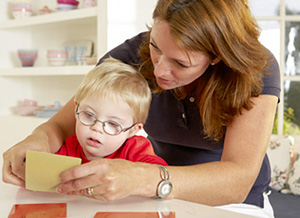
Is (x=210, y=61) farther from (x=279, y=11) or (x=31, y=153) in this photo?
(x=279, y=11)

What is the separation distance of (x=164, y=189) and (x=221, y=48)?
0.48 meters

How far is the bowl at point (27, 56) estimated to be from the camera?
3.77 meters

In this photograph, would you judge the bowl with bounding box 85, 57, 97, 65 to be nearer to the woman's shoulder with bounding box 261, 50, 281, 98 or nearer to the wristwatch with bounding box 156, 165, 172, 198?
the woman's shoulder with bounding box 261, 50, 281, 98

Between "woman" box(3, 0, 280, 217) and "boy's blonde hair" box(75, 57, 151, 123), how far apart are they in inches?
3.4

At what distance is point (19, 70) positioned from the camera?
147 inches

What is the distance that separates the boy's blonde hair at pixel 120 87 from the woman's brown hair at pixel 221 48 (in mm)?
215

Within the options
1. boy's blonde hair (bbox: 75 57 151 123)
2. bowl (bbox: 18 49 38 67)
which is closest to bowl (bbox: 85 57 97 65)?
bowl (bbox: 18 49 38 67)

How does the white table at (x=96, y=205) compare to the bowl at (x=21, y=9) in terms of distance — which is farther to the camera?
the bowl at (x=21, y=9)

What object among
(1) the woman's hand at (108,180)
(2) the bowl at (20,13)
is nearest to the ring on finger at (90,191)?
(1) the woman's hand at (108,180)

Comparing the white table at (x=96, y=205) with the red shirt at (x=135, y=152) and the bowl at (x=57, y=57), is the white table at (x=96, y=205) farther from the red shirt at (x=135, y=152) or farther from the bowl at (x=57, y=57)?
the bowl at (x=57, y=57)

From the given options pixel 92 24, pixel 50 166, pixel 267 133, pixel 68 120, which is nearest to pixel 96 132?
pixel 50 166

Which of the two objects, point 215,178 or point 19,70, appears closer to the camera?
point 215,178

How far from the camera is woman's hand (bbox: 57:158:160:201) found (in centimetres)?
98

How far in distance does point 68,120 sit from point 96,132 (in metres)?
0.37
